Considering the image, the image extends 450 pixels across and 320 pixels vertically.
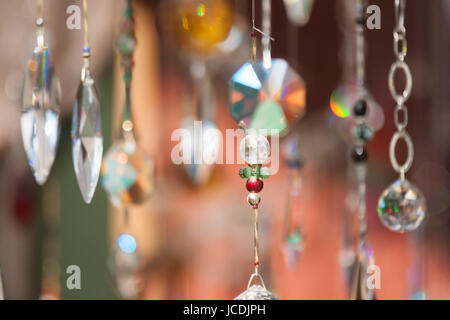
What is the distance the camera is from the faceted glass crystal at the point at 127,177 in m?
0.60

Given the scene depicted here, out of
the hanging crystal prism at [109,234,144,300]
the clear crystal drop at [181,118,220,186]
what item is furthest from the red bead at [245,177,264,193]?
the hanging crystal prism at [109,234,144,300]

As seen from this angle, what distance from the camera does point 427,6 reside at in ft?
4.00

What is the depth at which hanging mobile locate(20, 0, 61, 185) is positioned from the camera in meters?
0.54

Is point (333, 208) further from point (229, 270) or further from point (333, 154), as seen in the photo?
point (229, 270)

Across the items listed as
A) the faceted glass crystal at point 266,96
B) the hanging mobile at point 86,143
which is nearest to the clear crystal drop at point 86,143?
the hanging mobile at point 86,143

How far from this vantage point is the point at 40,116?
0.54 metres

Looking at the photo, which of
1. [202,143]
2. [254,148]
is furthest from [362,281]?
[202,143]

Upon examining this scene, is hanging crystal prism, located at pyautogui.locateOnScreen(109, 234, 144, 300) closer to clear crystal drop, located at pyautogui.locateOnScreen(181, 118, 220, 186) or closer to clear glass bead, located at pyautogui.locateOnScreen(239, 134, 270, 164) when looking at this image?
clear crystal drop, located at pyautogui.locateOnScreen(181, 118, 220, 186)

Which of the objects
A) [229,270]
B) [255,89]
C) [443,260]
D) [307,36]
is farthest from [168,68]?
[255,89]

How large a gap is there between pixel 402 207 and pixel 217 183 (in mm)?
682

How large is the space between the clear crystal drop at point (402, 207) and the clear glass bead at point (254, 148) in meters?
0.14

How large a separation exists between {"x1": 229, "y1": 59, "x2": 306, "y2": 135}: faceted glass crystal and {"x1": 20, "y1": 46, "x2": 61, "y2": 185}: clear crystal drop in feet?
0.50

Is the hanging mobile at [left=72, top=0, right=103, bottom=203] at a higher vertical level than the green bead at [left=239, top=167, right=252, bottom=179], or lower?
higher

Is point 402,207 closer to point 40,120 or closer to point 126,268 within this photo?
point 40,120
